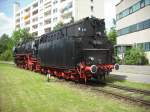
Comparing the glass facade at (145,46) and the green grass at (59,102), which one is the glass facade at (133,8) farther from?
the green grass at (59,102)

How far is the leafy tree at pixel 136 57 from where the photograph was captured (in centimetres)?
3894

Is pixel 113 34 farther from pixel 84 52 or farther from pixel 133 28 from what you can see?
pixel 84 52

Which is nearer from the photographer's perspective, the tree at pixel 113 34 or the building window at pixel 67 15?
the tree at pixel 113 34

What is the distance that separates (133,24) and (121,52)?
16.9ft

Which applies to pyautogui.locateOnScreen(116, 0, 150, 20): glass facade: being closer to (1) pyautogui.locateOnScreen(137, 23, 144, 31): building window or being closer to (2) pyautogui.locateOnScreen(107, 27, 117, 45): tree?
(1) pyautogui.locateOnScreen(137, 23, 144, 31): building window

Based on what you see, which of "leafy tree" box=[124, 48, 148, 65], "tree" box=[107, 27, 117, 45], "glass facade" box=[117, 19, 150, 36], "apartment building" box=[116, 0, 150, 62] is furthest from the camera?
"tree" box=[107, 27, 117, 45]

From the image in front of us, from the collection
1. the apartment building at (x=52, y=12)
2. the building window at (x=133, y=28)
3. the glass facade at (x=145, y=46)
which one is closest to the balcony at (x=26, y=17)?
the apartment building at (x=52, y=12)

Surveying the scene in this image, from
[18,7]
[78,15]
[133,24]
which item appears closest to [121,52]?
[133,24]

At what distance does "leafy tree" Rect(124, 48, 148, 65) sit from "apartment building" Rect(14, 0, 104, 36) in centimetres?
1590

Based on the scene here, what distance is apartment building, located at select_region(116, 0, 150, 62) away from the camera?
39.9 meters

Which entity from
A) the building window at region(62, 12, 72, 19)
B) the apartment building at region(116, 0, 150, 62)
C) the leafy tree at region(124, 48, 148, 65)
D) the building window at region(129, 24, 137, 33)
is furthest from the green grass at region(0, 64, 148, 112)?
the building window at region(62, 12, 72, 19)

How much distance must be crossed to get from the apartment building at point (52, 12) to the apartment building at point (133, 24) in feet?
30.8

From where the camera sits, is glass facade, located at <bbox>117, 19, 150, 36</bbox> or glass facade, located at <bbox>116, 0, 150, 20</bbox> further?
glass facade, located at <bbox>116, 0, 150, 20</bbox>

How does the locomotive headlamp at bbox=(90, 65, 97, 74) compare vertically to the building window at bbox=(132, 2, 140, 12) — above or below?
below
